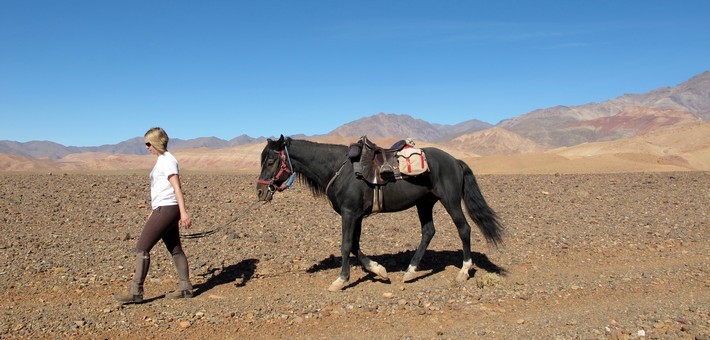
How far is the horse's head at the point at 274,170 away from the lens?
750 cm

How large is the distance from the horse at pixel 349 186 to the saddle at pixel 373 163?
0.35 feet

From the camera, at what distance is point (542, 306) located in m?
6.82

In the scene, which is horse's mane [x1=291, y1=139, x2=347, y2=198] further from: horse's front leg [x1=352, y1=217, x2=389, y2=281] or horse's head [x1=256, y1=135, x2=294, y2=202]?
horse's front leg [x1=352, y1=217, x2=389, y2=281]

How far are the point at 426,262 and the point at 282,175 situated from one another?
3.13m

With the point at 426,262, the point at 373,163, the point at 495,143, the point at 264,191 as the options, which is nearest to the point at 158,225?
the point at 264,191


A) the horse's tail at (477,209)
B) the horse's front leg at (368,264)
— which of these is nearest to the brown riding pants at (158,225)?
the horse's front leg at (368,264)

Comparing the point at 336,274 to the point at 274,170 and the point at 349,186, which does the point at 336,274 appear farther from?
the point at 274,170

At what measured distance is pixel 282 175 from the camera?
7598 mm

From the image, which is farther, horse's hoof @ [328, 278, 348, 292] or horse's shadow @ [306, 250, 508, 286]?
horse's shadow @ [306, 250, 508, 286]

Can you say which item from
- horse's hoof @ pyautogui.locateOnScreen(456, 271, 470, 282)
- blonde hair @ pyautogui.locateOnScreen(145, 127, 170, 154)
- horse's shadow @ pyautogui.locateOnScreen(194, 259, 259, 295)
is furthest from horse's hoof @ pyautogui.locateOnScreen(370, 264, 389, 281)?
blonde hair @ pyautogui.locateOnScreen(145, 127, 170, 154)

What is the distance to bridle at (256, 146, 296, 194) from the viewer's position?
7.52 metres

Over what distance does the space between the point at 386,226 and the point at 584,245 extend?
4.09 meters

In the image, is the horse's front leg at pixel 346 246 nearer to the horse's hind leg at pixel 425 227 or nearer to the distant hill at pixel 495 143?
the horse's hind leg at pixel 425 227

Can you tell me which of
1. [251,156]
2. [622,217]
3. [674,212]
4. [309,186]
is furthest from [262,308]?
[251,156]
